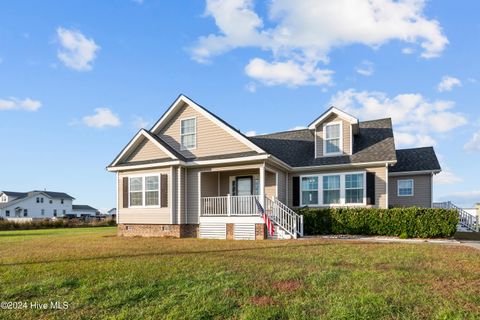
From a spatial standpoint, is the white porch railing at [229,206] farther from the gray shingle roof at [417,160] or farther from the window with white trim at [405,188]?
the window with white trim at [405,188]

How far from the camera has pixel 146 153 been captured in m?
18.1

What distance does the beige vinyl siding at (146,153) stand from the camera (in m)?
17.7

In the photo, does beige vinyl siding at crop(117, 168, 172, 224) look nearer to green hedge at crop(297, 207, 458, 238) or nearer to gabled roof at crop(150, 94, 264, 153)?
gabled roof at crop(150, 94, 264, 153)

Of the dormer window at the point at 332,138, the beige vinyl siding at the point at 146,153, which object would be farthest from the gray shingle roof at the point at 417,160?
the beige vinyl siding at the point at 146,153

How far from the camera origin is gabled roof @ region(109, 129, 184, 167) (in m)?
17.2

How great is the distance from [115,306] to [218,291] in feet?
5.31

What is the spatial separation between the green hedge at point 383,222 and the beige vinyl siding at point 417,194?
5.31m

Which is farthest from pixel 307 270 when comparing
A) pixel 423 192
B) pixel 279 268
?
pixel 423 192

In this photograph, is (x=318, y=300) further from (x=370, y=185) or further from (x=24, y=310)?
(x=370, y=185)

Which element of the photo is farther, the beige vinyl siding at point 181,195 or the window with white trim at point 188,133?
the window with white trim at point 188,133

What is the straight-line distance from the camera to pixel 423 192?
1992 centimetres

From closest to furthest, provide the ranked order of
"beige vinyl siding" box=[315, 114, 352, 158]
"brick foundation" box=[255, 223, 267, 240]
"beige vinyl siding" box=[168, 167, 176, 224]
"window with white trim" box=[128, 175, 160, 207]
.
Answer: "brick foundation" box=[255, 223, 267, 240] → "beige vinyl siding" box=[168, 167, 176, 224] → "window with white trim" box=[128, 175, 160, 207] → "beige vinyl siding" box=[315, 114, 352, 158]

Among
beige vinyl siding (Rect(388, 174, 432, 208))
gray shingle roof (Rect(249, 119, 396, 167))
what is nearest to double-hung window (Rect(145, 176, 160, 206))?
gray shingle roof (Rect(249, 119, 396, 167))

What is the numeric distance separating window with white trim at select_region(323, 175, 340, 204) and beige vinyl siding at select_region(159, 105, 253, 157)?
4654 mm
